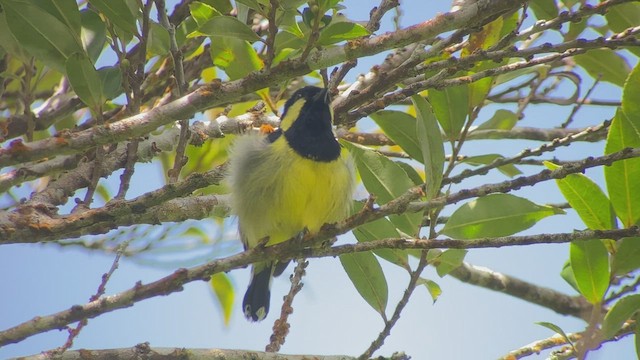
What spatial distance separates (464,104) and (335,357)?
1.17 metres

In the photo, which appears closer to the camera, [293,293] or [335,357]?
[335,357]

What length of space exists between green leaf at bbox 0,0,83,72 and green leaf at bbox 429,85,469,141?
4.68 ft

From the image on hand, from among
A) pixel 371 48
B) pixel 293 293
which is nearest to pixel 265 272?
pixel 293 293

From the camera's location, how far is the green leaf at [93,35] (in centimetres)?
291

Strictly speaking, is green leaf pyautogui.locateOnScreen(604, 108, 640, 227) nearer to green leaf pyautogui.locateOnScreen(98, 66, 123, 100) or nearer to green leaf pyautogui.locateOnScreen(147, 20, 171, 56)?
green leaf pyautogui.locateOnScreen(147, 20, 171, 56)

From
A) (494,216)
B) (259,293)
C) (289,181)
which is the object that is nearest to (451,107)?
(494,216)

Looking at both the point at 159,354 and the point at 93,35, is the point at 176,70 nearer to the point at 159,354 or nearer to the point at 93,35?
the point at 93,35

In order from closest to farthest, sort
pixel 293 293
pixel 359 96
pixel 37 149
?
1. pixel 37 149
2. pixel 359 96
3. pixel 293 293

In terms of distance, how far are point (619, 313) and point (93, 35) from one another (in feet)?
7.21

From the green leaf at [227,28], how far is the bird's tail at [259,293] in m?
1.85

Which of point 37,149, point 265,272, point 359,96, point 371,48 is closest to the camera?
point 37,149

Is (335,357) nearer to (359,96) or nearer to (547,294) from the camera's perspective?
(359,96)

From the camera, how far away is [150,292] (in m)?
2.26

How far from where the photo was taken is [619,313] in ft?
8.91
